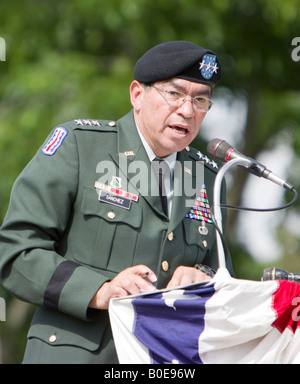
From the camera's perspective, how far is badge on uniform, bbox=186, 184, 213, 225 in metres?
3.33

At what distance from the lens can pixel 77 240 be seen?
304cm

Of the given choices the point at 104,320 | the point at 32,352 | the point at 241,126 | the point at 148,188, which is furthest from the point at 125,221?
the point at 241,126

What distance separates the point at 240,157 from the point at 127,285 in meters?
0.59

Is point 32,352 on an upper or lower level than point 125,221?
lower

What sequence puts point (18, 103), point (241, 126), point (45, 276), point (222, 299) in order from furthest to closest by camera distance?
point (241, 126), point (18, 103), point (45, 276), point (222, 299)

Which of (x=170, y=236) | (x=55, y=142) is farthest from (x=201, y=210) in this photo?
(x=55, y=142)

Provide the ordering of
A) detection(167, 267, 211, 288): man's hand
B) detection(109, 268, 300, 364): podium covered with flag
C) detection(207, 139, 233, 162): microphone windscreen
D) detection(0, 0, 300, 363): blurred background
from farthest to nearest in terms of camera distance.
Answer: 1. detection(0, 0, 300, 363): blurred background
2. detection(207, 139, 233, 162): microphone windscreen
3. detection(167, 267, 211, 288): man's hand
4. detection(109, 268, 300, 364): podium covered with flag

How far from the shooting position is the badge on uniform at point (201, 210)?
3.33m

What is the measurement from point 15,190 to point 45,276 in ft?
1.15

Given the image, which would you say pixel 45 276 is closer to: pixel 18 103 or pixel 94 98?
pixel 94 98

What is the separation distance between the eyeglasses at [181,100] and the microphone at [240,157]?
296 millimetres

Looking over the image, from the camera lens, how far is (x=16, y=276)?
9.65 ft
